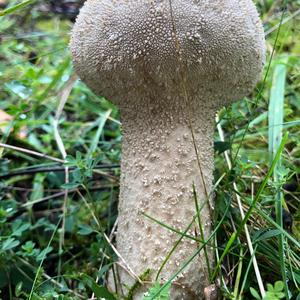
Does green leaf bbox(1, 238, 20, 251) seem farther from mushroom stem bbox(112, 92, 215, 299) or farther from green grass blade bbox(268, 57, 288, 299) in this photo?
green grass blade bbox(268, 57, 288, 299)

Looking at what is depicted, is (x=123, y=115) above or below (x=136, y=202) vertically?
above

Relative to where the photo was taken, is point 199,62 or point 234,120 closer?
point 199,62

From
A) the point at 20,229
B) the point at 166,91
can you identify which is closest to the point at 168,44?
the point at 166,91

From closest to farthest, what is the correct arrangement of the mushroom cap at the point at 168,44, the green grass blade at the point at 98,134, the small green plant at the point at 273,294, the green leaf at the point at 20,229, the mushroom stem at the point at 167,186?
the small green plant at the point at 273,294
the mushroom cap at the point at 168,44
the mushroom stem at the point at 167,186
the green leaf at the point at 20,229
the green grass blade at the point at 98,134

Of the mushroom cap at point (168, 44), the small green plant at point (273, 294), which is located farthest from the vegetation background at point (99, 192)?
the mushroom cap at point (168, 44)

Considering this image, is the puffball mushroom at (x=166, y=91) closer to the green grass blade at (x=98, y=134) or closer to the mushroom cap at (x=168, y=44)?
the mushroom cap at (x=168, y=44)

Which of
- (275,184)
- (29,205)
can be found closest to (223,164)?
(275,184)

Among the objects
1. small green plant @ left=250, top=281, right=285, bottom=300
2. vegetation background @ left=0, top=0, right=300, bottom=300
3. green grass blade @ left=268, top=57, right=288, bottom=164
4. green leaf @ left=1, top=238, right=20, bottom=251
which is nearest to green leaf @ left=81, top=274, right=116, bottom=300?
vegetation background @ left=0, top=0, right=300, bottom=300

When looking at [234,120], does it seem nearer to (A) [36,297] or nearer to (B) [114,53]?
(B) [114,53]
